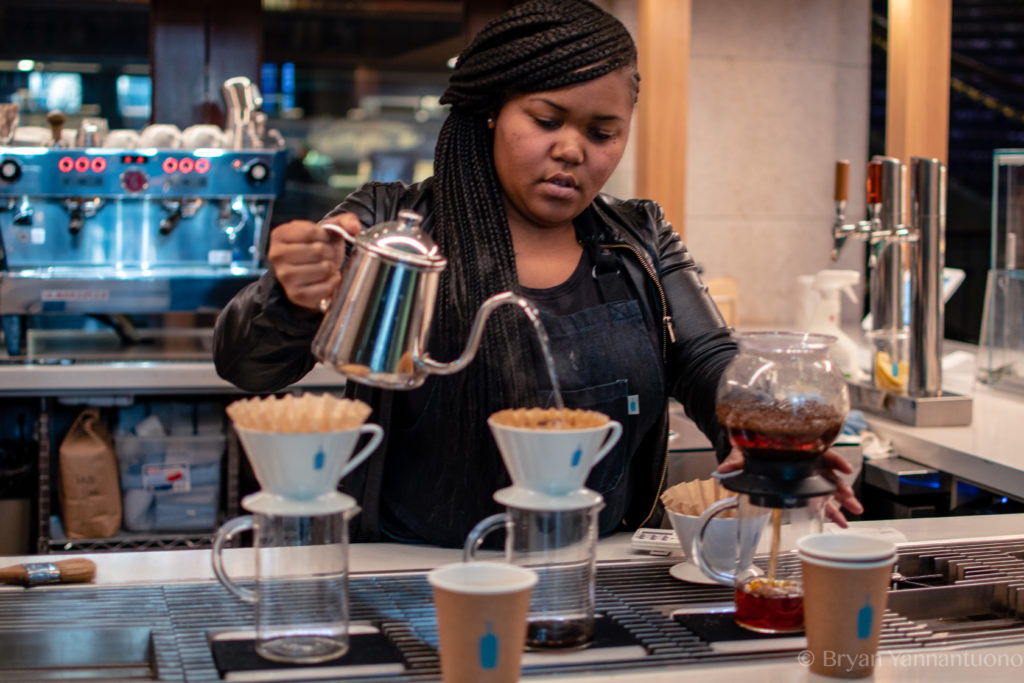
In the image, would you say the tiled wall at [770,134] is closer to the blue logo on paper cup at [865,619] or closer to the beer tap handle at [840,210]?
the beer tap handle at [840,210]

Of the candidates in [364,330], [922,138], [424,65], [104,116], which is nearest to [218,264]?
[104,116]

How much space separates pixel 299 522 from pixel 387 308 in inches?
9.7

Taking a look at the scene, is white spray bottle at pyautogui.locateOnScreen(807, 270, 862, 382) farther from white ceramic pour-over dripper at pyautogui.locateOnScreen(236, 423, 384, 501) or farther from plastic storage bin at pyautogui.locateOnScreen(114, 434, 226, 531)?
white ceramic pour-over dripper at pyautogui.locateOnScreen(236, 423, 384, 501)

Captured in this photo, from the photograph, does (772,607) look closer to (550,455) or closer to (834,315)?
Result: (550,455)

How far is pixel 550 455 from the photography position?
105 centimetres

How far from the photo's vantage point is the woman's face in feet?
5.08

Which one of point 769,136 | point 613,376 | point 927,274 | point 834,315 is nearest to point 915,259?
point 927,274

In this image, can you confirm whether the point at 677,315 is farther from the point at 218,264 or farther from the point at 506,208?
the point at 218,264

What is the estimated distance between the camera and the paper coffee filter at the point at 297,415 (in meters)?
1.02

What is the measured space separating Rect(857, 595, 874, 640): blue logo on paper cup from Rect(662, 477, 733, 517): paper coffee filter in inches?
15.0

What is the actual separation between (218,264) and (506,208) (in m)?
1.82

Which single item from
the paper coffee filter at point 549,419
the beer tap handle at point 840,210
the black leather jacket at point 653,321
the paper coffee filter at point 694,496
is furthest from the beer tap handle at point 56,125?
the paper coffee filter at point 549,419

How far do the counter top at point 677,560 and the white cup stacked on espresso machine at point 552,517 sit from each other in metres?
0.07

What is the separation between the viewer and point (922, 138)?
3.28 metres
